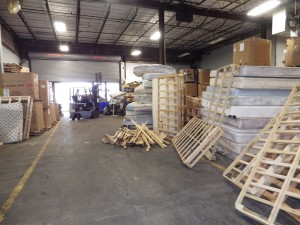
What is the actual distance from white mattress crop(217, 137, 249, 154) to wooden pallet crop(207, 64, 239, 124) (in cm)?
45

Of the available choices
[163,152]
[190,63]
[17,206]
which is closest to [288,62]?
[163,152]

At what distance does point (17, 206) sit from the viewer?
2.74 m

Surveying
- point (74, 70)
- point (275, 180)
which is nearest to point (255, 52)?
point (275, 180)

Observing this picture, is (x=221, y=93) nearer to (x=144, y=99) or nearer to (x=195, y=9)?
(x=144, y=99)

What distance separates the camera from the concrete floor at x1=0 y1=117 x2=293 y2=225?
2438mm

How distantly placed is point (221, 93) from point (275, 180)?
7.44 feet

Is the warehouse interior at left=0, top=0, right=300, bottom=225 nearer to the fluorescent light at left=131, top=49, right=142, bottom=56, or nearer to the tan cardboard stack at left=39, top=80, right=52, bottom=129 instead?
the tan cardboard stack at left=39, top=80, right=52, bottom=129

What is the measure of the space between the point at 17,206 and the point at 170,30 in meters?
13.5

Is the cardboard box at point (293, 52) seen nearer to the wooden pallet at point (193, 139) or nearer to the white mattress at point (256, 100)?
the white mattress at point (256, 100)

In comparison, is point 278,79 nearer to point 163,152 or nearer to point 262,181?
point 262,181

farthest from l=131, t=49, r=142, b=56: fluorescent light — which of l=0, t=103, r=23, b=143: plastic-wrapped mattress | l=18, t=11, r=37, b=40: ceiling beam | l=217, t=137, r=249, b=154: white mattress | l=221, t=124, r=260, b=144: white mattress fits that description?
l=221, t=124, r=260, b=144: white mattress

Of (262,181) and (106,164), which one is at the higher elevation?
(262,181)

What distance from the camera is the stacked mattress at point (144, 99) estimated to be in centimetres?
766

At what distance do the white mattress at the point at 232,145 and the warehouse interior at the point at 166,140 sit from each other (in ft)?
0.08
